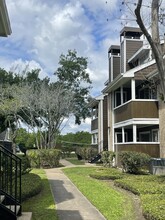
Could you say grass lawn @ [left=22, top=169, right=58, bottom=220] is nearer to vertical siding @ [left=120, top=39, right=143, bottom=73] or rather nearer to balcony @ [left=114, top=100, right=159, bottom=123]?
balcony @ [left=114, top=100, right=159, bottom=123]

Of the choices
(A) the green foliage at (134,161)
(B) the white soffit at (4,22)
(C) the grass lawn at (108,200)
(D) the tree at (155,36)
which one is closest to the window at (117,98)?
(A) the green foliage at (134,161)

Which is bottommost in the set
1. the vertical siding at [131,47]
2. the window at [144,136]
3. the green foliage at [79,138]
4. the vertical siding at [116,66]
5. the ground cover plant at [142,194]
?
the ground cover plant at [142,194]

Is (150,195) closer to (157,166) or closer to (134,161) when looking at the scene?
(157,166)

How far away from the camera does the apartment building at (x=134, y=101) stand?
2064 centimetres

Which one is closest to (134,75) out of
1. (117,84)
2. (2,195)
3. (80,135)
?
(117,84)

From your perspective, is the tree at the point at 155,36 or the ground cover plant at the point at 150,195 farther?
the tree at the point at 155,36

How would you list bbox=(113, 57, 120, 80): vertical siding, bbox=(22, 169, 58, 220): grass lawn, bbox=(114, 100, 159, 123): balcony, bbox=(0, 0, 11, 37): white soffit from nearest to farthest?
bbox=(0, 0, 11, 37): white soffit, bbox=(22, 169, 58, 220): grass lawn, bbox=(114, 100, 159, 123): balcony, bbox=(113, 57, 120, 80): vertical siding

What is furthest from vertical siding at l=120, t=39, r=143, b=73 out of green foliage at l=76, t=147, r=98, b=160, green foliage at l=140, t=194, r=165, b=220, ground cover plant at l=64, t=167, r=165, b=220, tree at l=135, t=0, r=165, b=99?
green foliage at l=140, t=194, r=165, b=220

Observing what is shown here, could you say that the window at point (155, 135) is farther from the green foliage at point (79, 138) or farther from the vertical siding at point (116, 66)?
the green foliage at point (79, 138)

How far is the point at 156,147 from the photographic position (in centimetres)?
2059

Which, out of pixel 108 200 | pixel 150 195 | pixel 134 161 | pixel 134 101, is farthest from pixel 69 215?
pixel 134 101

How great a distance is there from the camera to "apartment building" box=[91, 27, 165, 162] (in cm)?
2064

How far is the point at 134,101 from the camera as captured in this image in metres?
21.2

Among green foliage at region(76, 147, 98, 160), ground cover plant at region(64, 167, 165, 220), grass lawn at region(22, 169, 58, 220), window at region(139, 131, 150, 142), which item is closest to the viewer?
ground cover plant at region(64, 167, 165, 220)
